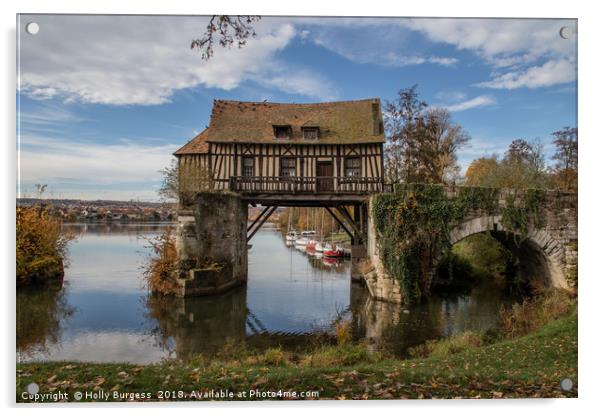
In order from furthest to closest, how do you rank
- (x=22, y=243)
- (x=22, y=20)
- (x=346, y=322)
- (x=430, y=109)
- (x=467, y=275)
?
(x=430, y=109) < (x=467, y=275) < (x=22, y=243) < (x=346, y=322) < (x=22, y=20)

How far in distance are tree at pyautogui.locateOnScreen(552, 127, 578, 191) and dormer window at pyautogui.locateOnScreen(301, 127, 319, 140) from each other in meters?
7.40

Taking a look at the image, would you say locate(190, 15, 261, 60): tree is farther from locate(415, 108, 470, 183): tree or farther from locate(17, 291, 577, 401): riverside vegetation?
locate(415, 108, 470, 183): tree

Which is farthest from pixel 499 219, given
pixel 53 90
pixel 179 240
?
pixel 53 90

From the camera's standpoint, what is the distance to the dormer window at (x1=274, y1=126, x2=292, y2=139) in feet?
47.4

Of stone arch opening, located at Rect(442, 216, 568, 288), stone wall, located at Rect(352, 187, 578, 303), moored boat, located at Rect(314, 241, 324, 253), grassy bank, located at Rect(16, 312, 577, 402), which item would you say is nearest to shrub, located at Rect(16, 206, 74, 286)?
grassy bank, located at Rect(16, 312, 577, 402)

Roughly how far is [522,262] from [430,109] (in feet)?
24.1

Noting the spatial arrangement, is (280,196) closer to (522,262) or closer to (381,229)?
(381,229)

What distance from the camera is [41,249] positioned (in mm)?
12172

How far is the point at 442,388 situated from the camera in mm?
5137

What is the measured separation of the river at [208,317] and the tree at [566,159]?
12.8 ft

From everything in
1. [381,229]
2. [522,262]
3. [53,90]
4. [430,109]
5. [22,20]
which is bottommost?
[522,262]

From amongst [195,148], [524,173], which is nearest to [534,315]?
[524,173]

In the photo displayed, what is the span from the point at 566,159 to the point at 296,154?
8.02m

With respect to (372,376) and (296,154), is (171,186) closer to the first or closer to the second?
(296,154)
